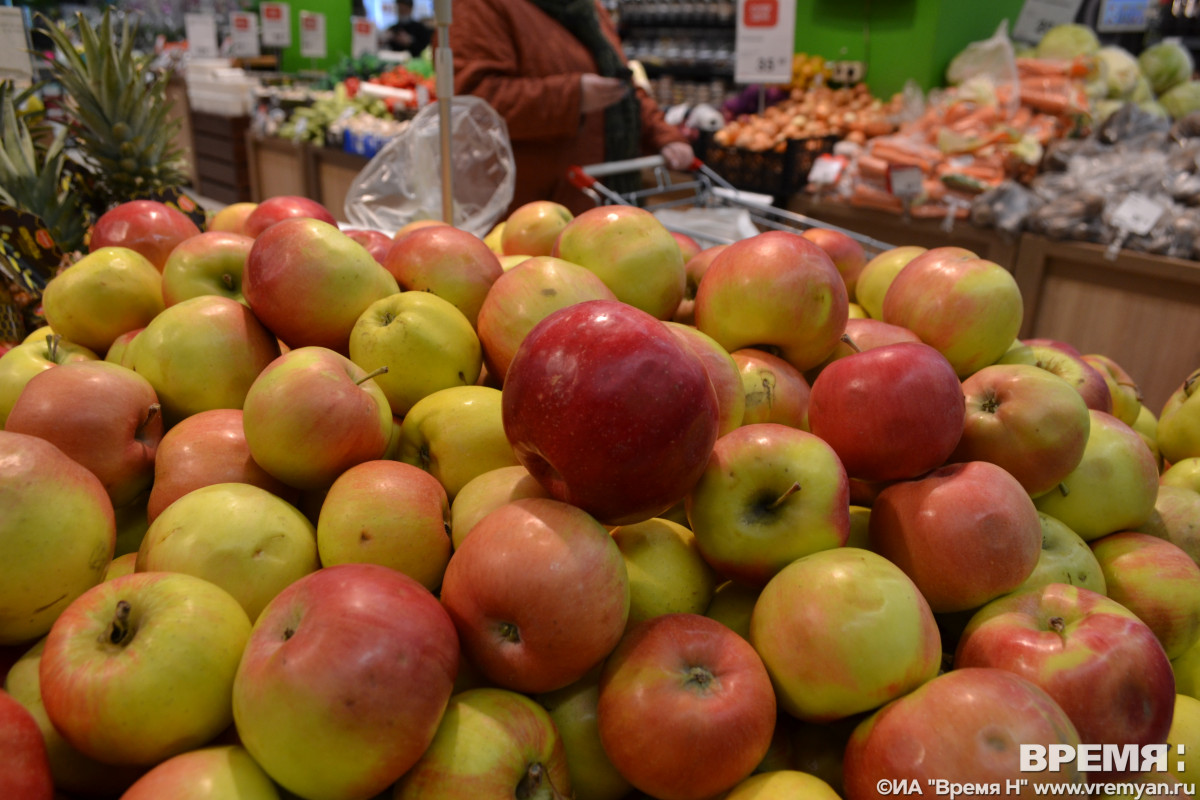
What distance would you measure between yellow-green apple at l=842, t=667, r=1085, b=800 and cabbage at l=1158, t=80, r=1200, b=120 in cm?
523

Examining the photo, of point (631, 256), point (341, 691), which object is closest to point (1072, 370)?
point (631, 256)

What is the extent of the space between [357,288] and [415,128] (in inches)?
90.0

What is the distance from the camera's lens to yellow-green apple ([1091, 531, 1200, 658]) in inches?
41.7

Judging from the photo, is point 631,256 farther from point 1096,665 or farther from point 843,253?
point 1096,665

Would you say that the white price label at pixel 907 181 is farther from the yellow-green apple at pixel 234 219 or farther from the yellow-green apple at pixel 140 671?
the yellow-green apple at pixel 140 671

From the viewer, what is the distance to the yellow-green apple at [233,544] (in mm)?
894

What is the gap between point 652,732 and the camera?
2.54ft

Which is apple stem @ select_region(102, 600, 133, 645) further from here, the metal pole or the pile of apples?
the metal pole

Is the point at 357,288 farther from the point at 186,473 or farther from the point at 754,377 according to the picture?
the point at 754,377

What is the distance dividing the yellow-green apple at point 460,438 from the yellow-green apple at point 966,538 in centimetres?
54

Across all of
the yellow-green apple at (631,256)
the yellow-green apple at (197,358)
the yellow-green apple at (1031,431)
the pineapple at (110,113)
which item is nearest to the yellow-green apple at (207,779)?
the yellow-green apple at (197,358)

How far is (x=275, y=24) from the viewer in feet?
24.2

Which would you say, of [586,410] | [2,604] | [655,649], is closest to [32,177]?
[2,604]

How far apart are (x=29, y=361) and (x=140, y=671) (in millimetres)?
787
